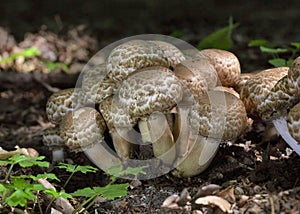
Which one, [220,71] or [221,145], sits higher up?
[220,71]

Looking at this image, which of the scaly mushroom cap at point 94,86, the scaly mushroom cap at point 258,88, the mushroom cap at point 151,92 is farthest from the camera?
the scaly mushroom cap at point 94,86

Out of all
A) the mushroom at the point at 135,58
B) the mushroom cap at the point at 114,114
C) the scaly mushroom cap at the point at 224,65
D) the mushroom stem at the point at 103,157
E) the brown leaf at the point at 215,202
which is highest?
the mushroom at the point at 135,58

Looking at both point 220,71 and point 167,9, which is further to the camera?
point 167,9

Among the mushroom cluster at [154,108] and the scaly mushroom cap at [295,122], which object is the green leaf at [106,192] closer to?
the mushroom cluster at [154,108]

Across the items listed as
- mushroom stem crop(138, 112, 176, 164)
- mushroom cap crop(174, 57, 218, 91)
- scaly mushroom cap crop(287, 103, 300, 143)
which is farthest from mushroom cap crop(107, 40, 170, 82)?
scaly mushroom cap crop(287, 103, 300, 143)

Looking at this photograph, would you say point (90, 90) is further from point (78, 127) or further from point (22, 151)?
point (22, 151)

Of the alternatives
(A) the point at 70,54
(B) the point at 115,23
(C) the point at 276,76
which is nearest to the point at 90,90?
(C) the point at 276,76

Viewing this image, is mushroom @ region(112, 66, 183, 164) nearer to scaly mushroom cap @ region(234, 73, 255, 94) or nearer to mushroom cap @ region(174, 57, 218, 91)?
mushroom cap @ region(174, 57, 218, 91)

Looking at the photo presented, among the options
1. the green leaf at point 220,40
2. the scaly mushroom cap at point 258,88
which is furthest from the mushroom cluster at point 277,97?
the green leaf at point 220,40
